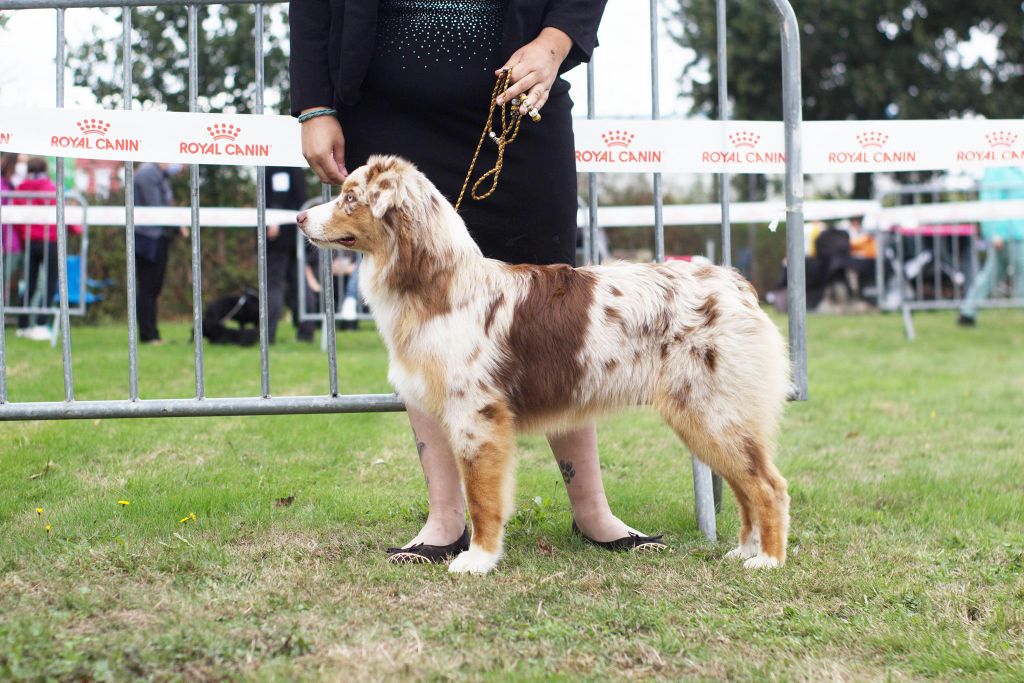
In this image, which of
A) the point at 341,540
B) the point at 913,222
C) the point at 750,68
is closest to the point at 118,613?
the point at 341,540

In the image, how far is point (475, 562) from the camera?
10.7 feet

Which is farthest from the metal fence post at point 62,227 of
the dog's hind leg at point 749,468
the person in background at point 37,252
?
the person in background at point 37,252

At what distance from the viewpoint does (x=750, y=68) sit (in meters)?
23.5

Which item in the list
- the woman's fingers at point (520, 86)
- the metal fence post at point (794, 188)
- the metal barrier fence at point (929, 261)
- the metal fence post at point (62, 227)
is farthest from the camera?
the metal barrier fence at point (929, 261)

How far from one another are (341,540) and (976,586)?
2120 millimetres

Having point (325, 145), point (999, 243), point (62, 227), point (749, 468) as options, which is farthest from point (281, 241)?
point (999, 243)

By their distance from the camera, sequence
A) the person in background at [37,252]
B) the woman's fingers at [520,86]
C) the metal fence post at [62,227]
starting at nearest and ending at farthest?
the woman's fingers at [520,86] → the metal fence post at [62,227] → the person in background at [37,252]

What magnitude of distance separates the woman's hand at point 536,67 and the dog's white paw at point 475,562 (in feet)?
4.75

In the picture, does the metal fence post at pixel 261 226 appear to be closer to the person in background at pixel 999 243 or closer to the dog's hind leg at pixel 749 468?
the dog's hind leg at pixel 749 468

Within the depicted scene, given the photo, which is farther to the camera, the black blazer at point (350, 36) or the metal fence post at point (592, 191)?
the metal fence post at point (592, 191)

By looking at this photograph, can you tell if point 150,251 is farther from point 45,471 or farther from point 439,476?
point 439,476

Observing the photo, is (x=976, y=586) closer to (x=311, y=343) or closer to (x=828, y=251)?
(x=311, y=343)

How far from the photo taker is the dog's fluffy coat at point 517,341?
3.21 meters

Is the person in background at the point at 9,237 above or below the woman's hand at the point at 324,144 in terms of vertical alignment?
above
